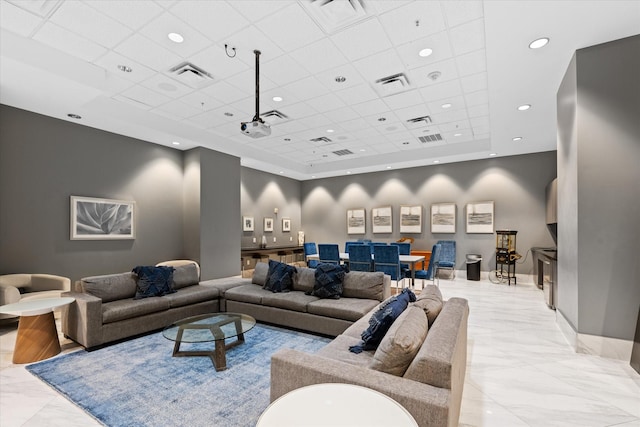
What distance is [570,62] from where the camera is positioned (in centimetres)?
348

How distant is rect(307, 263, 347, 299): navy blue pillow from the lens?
3965 millimetres

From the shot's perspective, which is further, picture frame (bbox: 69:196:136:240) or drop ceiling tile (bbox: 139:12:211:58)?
picture frame (bbox: 69:196:136:240)

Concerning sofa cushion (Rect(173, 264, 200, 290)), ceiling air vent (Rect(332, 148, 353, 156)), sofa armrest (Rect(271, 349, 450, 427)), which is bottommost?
sofa cushion (Rect(173, 264, 200, 290))

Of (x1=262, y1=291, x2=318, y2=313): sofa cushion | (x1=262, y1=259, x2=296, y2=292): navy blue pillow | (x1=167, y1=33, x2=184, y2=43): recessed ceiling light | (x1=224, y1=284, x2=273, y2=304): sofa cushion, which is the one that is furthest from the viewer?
(x1=262, y1=259, x2=296, y2=292): navy blue pillow

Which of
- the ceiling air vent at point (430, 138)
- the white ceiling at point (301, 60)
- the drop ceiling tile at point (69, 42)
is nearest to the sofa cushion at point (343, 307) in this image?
the white ceiling at point (301, 60)

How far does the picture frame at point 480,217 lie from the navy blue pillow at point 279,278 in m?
5.73

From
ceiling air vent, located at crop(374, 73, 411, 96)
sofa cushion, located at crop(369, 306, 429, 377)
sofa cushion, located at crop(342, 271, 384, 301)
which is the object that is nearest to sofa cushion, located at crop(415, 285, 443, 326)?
sofa cushion, located at crop(369, 306, 429, 377)

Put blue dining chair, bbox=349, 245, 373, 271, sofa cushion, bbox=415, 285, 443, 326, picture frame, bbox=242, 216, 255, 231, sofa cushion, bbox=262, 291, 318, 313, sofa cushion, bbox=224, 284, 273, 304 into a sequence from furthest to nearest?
picture frame, bbox=242, 216, 255, 231 → blue dining chair, bbox=349, 245, 373, 271 → sofa cushion, bbox=224, 284, 273, 304 → sofa cushion, bbox=262, 291, 318, 313 → sofa cushion, bbox=415, 285, 443, 326

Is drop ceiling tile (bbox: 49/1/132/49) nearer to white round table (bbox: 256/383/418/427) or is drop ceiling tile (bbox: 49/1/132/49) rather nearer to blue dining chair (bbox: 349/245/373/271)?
white round table (bbox: 256/383/418/427)

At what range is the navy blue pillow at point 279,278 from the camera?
4371 mm

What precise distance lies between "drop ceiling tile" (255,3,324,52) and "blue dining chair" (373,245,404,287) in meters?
3.74

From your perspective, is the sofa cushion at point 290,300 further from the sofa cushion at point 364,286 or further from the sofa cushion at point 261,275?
the sofa cushion at point 261,275

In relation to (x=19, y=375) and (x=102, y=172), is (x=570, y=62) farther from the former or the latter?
(x=102, y=172)

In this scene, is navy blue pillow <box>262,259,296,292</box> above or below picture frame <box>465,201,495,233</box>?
below
